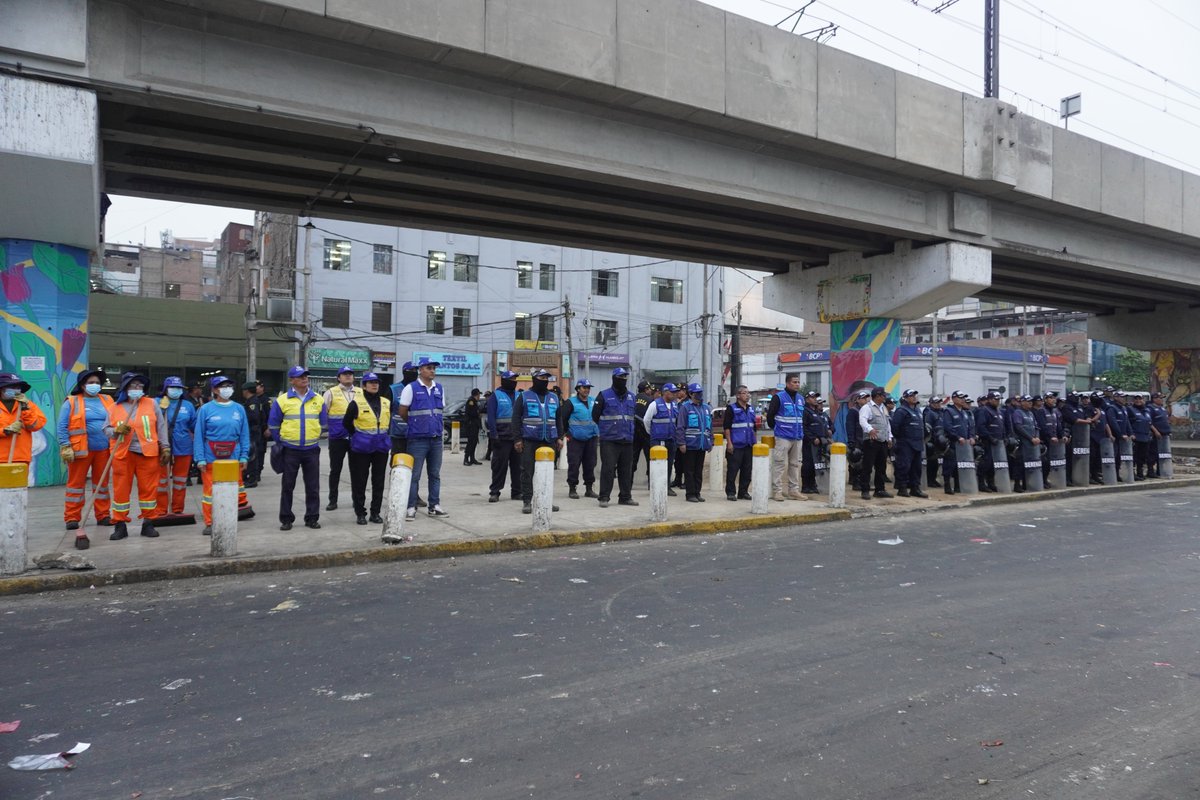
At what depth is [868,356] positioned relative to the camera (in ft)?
63.0

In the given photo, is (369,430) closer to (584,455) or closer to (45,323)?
(584,455)

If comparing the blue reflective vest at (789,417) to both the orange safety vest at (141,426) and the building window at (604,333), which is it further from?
the building window at (604,333)

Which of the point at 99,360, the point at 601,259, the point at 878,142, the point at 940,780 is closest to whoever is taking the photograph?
the point at 940,780

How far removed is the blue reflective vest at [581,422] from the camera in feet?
39.5

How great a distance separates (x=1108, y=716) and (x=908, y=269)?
15.2 meters

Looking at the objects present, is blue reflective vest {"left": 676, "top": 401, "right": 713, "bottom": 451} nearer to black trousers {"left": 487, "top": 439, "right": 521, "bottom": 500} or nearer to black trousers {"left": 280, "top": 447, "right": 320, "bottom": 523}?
black trousers {"left": 487, "top": 439, "right": 521, "bottom": 500}

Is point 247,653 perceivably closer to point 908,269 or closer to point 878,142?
point 878,142

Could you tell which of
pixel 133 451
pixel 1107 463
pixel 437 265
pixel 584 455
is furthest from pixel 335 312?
pixel 1107 463

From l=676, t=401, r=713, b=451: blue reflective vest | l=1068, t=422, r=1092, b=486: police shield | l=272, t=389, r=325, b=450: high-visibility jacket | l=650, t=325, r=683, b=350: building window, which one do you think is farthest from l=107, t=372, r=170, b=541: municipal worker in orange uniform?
l=650, t=325, r=683, b=350: building window

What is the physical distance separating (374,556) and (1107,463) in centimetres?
1606

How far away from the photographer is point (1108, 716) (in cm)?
436

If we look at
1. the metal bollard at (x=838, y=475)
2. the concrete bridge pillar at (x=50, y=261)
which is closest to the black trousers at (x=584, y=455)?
the metal bollard at (x=838, y=475)

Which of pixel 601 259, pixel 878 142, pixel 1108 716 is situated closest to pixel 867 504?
pixel 878 142

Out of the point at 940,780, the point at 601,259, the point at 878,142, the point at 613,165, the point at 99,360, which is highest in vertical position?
the point at 601,259
